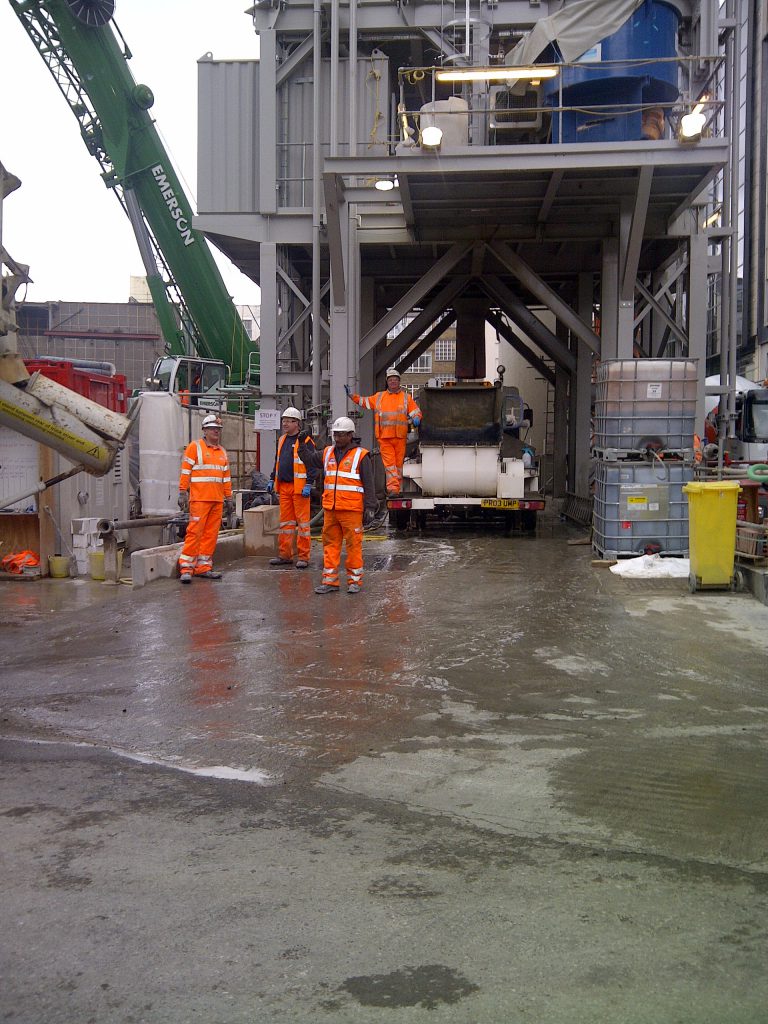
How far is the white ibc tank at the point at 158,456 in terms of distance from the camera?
14.4 m

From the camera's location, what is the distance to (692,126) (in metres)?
13.3

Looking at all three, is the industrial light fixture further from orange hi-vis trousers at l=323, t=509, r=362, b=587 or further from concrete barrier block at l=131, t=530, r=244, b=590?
concrete barrier block at l=131, t=530, r=244, b=590

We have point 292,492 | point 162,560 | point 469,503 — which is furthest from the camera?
point 469,503

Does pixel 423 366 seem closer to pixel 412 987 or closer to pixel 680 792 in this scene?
pixel 680 792

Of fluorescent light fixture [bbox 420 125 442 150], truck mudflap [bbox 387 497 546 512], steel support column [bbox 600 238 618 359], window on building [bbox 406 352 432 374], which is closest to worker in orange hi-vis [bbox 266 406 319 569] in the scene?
truck mudflap [bbox 387 497 546 512]

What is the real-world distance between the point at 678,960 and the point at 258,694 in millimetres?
3843

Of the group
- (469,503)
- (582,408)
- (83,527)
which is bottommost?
(83,527)

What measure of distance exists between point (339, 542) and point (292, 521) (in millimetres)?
2004

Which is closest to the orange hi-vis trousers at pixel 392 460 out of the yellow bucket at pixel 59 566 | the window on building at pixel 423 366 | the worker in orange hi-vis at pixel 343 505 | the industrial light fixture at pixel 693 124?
the worker in orange hi-vis at pixel 343 505

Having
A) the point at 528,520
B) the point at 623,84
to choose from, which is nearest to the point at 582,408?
the point at 528,520

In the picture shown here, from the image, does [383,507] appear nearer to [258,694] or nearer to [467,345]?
[467,345]

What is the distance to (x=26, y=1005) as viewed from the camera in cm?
284

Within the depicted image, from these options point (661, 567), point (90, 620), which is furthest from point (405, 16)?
point (90, 620)

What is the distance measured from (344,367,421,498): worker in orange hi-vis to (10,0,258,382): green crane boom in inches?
265
